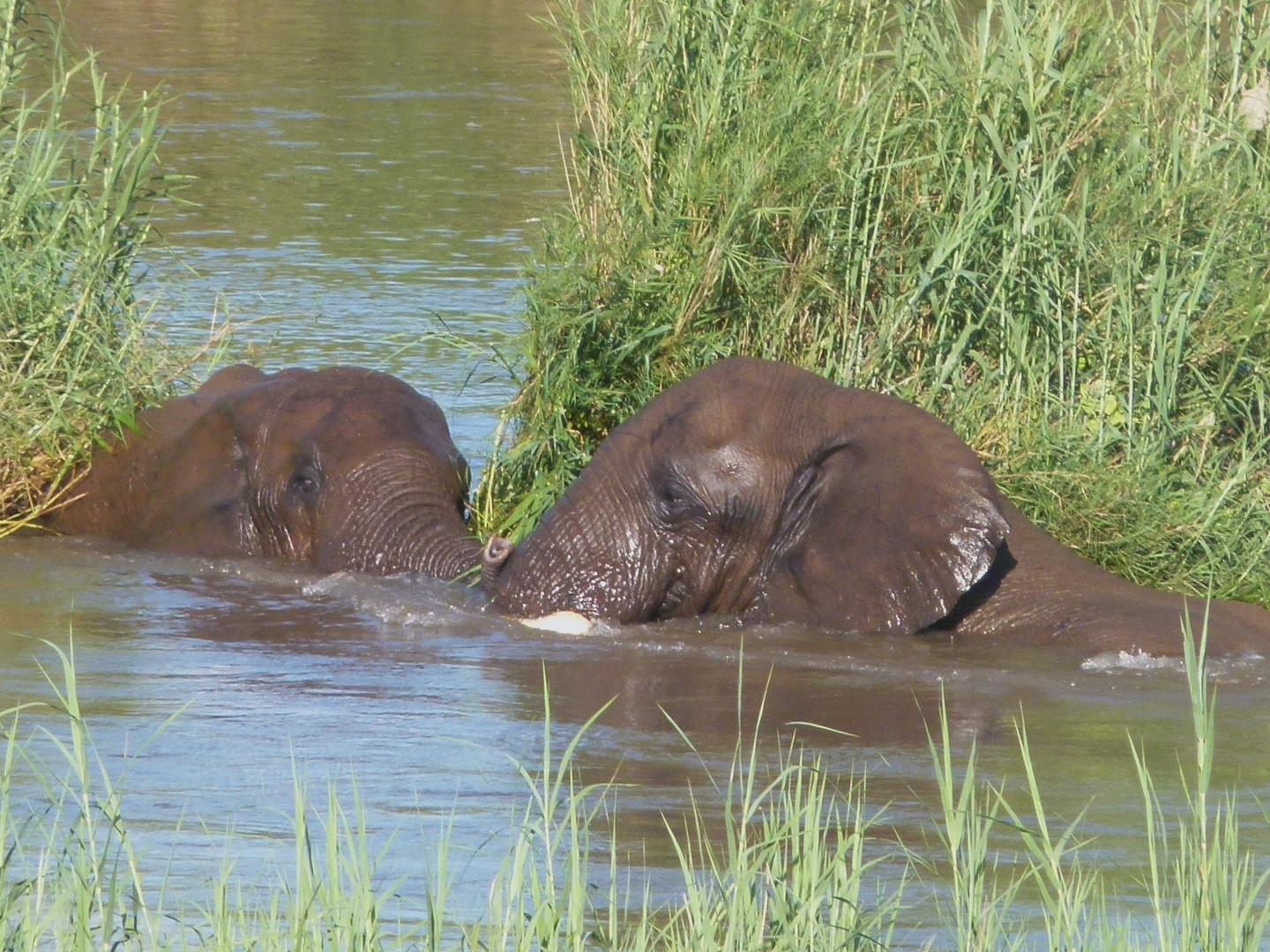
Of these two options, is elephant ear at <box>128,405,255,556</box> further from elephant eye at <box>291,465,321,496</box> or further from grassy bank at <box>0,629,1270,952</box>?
grassy bank at <box>0,629,1270,952</box>

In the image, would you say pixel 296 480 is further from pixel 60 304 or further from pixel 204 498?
pixel 60 304

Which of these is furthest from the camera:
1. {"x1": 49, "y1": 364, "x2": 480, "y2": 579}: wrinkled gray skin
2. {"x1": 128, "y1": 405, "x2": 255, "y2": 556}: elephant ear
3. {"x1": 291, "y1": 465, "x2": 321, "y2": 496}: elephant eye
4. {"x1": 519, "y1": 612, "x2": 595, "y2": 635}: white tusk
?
{"x1": 128, "y1": 405, "x2": 255, "y2": 556}: elephant ear

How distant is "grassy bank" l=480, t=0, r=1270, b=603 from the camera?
7.92 m

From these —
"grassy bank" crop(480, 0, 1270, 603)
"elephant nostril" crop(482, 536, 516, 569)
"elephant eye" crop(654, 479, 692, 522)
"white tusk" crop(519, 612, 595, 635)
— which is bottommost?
"white tusk" crop(519, 612, 595, 635)

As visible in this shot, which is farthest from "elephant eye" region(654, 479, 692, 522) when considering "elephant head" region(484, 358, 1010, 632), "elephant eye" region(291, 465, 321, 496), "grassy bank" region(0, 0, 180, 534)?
"grassy bank" region(0, 0, 180, 534)

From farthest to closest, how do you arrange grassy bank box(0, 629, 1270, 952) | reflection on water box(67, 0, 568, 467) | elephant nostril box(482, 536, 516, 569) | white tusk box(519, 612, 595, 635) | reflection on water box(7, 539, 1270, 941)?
reflection on water box(67, 0, 568, 467), elephant nostril box(482, 536, 516, 569), white tusk box(519, 612, 595, 635), reflection on water box(7, 539, 1270, 941), grassy bank box(0, 629, 1270, 952)

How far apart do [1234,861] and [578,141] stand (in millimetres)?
5298

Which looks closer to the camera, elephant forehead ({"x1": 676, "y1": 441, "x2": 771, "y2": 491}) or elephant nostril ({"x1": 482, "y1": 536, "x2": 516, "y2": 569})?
elephant forehead ({"x1": 676, "y1": 441, "x2": 771, "y2": 491})

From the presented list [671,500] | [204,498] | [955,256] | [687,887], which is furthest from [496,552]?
[687,887]

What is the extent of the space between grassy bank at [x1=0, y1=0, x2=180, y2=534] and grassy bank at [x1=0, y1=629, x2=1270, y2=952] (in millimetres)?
3477

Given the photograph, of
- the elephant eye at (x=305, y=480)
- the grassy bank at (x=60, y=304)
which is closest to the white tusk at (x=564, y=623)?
the elephant eye at (x=305, y=480)

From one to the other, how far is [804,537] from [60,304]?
3347 millimetres

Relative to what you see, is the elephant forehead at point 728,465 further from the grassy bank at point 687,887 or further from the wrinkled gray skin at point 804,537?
the grassy bank at point 687,887

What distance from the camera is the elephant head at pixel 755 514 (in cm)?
700
